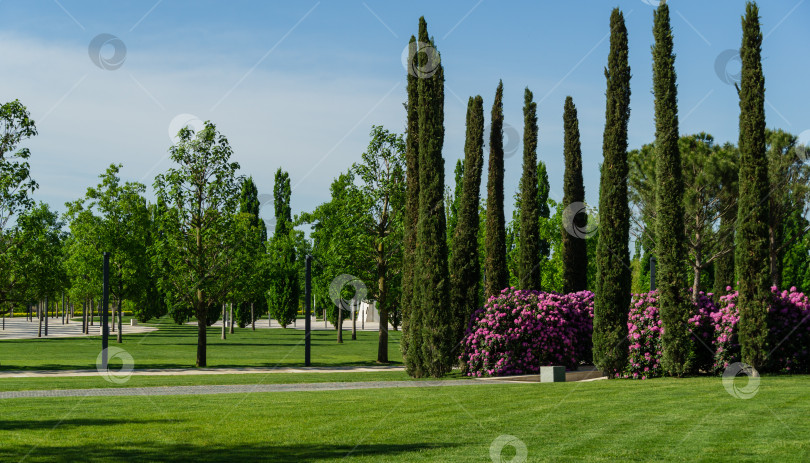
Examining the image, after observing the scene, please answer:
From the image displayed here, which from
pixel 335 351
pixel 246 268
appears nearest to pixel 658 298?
pixel 246 268

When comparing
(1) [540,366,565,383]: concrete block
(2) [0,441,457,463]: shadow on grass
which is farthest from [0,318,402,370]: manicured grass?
(2) [0,441,457,463]: shadow on grass

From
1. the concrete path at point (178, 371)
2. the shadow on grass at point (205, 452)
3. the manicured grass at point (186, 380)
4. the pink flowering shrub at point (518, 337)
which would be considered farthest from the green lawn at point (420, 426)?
the concrete path at point (178, 371)

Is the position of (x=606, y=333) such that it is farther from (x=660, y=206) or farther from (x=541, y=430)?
(x=541, y=430)

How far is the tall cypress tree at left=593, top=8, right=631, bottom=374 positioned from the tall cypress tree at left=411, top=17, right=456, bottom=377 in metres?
4.05

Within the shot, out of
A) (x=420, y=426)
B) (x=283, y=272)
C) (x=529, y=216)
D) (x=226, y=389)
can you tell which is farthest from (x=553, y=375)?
(x=283, y=272)

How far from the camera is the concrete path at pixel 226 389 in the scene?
15984mm

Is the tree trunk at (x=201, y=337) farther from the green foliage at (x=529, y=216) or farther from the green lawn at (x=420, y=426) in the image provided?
the green lawn at (x=420, y=426)

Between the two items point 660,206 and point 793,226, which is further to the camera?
point 793,226

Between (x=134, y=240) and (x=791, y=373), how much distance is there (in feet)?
115

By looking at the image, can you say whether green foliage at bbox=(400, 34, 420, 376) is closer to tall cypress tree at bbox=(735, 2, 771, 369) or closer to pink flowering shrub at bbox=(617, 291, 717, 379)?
pink flowering shrub at bbox=(617, 291, 717, 379)

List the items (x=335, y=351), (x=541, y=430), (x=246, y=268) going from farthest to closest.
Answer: (x=335, y=351)
(x=246, y=268)
(x=541, y=430)

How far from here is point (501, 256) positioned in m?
24.7

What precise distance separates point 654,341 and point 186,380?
1248 centimetres

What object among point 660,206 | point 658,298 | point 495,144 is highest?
point 495,144
